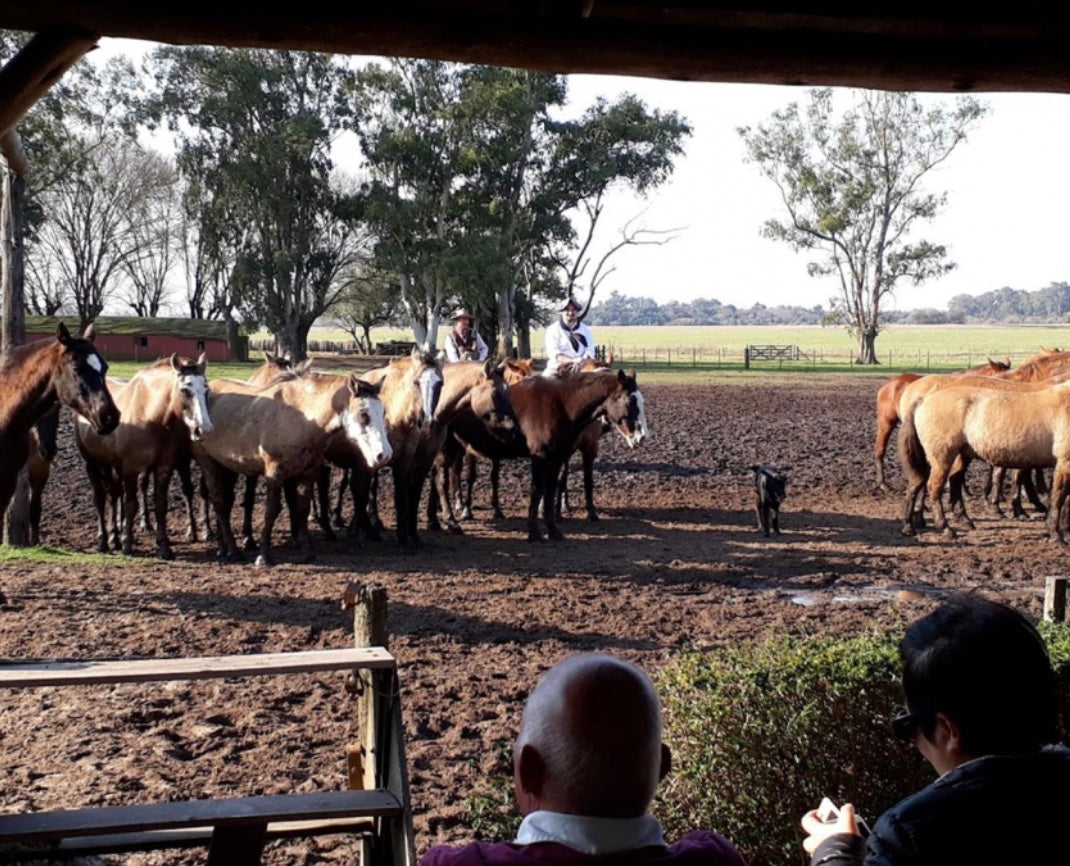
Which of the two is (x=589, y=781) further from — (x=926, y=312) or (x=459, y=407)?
(x=926, y=312)

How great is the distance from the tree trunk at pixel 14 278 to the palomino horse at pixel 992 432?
10508mm

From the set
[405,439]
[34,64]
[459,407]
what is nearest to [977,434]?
[459,407]

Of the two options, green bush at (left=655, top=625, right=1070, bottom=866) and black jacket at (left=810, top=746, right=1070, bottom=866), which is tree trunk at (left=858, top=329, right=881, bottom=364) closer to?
green bush at (left=655, top=625, right=1070, bottom=866)

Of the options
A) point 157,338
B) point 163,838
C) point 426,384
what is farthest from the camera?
point 157,338

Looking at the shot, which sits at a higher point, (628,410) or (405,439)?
(628,410)

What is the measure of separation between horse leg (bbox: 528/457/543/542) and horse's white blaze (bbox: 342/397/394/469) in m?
2.22

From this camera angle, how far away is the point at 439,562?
12.2m

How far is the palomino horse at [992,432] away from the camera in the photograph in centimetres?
1337

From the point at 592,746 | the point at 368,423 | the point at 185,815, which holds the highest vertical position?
the point at 368,423

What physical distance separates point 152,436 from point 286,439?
59.1 inches

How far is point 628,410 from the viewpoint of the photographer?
545 inches

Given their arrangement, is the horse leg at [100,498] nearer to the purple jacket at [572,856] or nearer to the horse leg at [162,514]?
the horse leg at [162,514]

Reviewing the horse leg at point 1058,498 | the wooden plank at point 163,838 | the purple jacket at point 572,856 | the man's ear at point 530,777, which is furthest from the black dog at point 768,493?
the man's ear at point 530,777

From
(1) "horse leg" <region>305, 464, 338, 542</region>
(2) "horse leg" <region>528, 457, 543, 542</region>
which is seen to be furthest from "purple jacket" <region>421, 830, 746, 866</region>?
(1) "horse leg" <region>305, 464, 338, 542</region>
